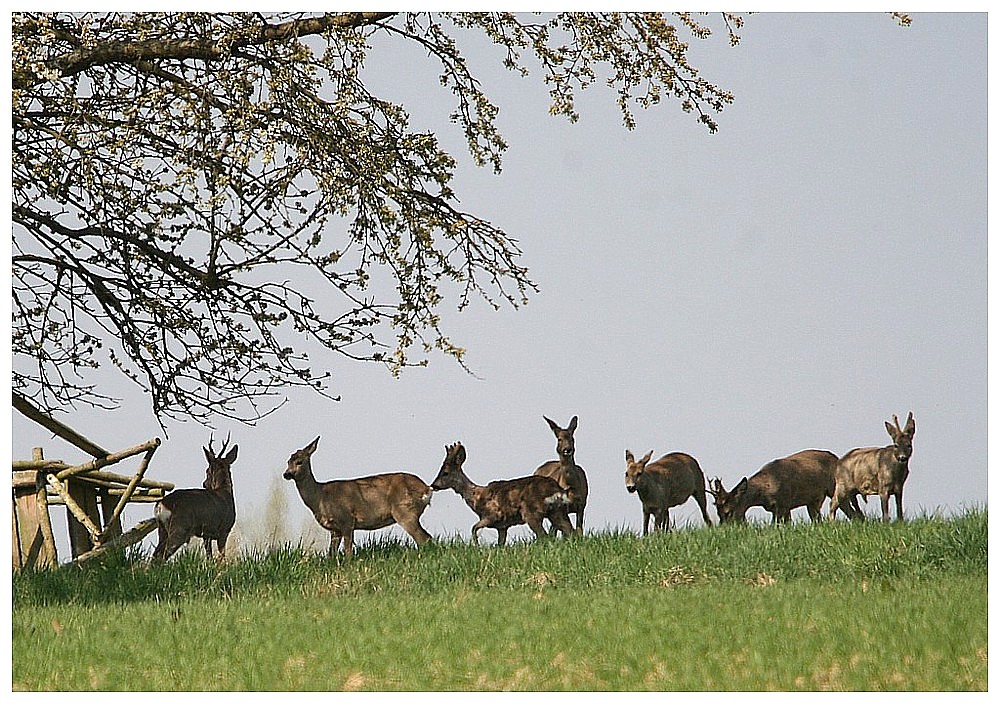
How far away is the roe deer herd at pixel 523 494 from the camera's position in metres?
5.57

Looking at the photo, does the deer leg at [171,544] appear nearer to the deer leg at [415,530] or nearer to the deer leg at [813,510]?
the deer leg at [415,530]

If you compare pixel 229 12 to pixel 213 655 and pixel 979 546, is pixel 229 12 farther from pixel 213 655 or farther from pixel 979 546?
pixel 979 546

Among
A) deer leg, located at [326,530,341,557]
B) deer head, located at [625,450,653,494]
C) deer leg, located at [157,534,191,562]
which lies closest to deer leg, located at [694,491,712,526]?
deer head, located at [625,450,653,494]

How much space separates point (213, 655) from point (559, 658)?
143cm

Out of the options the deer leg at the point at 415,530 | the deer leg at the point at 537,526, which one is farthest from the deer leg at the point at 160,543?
the deer leg at the point at 537,526

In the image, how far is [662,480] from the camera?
18.4 feet

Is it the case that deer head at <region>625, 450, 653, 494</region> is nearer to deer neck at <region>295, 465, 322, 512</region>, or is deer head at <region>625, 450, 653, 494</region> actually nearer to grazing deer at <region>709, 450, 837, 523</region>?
grazing deer at <region>709, 450, 837, 523</region>

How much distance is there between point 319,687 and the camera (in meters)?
4.70

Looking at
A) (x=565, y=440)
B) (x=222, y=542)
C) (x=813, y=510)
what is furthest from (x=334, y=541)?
(x=813, y=510)

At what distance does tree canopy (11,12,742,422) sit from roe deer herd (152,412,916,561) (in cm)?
46

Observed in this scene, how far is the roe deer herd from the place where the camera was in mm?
5574

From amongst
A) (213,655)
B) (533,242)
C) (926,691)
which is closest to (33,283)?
(213,655)

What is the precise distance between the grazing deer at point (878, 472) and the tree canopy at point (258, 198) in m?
1.75

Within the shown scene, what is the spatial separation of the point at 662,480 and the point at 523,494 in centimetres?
68
